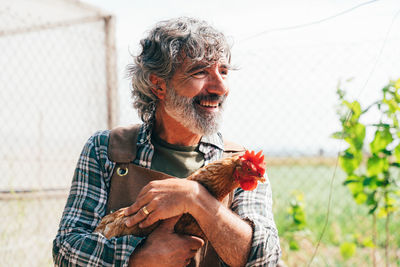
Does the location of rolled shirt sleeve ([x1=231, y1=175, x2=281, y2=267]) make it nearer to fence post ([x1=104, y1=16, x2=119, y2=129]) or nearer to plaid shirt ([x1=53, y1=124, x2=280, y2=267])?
plaid shirt ([x1=53, y1=124, x2=280, y2=267])

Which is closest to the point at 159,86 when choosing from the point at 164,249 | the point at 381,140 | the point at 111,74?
the point at 164,249

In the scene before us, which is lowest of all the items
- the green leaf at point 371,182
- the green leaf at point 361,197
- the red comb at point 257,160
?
the green leaf at point 361,197

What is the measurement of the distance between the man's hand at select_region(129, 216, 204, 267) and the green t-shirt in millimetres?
382

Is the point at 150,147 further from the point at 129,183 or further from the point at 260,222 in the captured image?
the point at 260,222

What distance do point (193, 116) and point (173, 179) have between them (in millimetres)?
420

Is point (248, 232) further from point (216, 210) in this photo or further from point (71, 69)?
point (71, 69)

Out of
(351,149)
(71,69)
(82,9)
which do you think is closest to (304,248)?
(351,149)

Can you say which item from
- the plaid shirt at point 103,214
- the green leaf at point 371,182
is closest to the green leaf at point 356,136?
the green leaf at point 371,182

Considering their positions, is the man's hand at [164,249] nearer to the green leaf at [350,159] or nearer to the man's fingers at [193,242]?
the man's fingers at [193,242]

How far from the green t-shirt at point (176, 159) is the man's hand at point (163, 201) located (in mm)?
353

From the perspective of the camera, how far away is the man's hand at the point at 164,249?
Result: 4.77 ft

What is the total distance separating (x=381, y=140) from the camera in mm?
2357

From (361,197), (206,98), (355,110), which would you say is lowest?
(361,197)

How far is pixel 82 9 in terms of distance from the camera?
3621 millimetres
